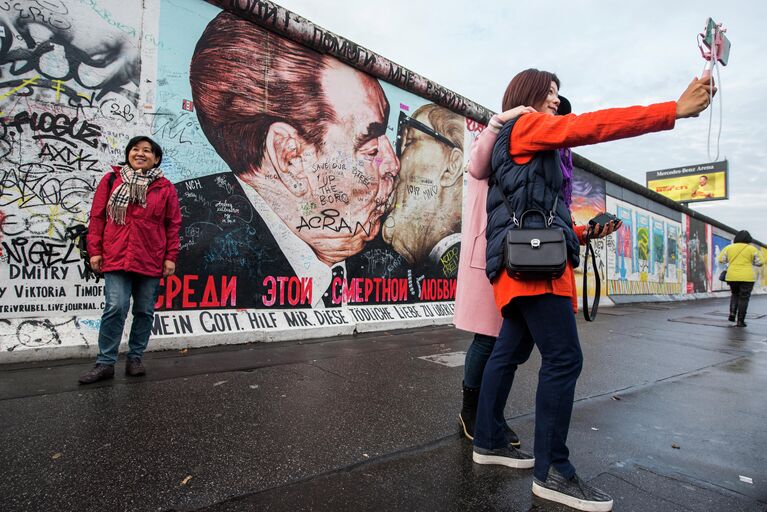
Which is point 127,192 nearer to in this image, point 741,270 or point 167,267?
point 167,267

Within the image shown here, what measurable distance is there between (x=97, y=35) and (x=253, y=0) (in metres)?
1.78

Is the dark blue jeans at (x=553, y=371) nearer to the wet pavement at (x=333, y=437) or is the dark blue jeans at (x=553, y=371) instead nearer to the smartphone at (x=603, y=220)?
the wet pavement at (x=333, y=437)

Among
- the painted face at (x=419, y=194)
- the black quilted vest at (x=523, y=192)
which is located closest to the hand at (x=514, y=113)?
the black quilted vest at (x=523, y=192)

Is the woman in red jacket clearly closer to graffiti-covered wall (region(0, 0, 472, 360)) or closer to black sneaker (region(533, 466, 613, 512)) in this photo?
graffiti-covered wall (region(0, 0, 472, 360))

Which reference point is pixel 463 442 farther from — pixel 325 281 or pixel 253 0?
pixel 253 0

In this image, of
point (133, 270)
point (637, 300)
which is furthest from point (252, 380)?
point (637, 300)

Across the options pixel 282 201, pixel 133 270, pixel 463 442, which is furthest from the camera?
pixel 282 201

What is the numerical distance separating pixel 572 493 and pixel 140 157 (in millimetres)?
3624

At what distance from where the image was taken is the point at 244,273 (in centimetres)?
536

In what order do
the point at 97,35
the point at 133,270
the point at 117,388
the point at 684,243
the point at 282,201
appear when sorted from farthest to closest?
the point at 684,243, the point at 282,201, the point at 97,35, the point at 133,270, the point at 117,388

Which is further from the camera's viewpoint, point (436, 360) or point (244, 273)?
point (244, 273)

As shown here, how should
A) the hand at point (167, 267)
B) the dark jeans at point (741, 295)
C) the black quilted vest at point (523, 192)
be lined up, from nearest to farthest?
the black quilted vest at point (523, 192), the hand at point (167, 267), the dark jeans at point (741, 295)

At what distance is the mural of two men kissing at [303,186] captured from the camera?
518cm

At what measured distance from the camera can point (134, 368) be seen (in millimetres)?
3523
